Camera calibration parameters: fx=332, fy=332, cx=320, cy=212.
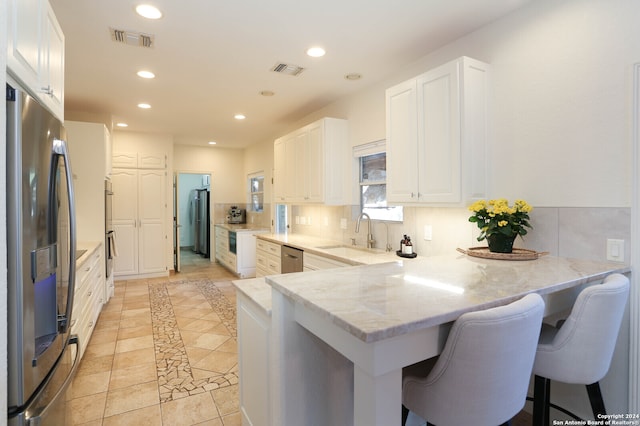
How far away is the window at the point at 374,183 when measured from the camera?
339 centimetres

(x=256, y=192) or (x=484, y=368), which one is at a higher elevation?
(x=256, y=192)

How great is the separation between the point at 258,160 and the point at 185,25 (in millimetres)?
4369

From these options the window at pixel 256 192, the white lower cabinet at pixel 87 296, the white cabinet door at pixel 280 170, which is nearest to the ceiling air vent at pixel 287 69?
the white cabinet door at pixel 280 170

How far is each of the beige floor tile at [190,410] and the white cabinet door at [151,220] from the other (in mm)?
4126

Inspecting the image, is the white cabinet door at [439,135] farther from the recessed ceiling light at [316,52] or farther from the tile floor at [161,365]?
the tile floor at [161,365]

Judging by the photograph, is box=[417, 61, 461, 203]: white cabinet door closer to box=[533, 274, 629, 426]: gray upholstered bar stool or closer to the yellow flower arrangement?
the yellow flower arrangement

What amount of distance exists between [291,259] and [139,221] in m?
3.38

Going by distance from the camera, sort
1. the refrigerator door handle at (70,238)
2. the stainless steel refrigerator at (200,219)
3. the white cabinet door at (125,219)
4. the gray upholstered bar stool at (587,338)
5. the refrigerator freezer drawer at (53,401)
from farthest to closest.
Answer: the stainless steel refrigerator at (200,219) < the white cabinet door at (125,219) < the refrigerator door handle at (70,238) < the gray upholstered bar stool at (587,338) < the refrigerator freezer drawer at (53,401)

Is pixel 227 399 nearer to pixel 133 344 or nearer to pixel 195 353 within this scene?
pixel 195 353

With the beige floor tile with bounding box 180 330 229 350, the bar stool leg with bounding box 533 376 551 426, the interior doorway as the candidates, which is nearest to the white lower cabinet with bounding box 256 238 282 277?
the beige floor tile with bounding box 180 330 229 350

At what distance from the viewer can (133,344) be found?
3.20m

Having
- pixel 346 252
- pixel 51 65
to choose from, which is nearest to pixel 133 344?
pixel 346 252

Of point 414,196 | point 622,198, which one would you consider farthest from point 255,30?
point 622,198

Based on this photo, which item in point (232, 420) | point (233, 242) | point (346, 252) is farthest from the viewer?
point (233, 242)
